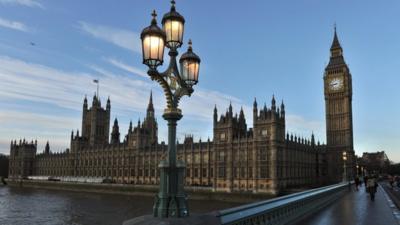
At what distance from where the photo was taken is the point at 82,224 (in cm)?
4272

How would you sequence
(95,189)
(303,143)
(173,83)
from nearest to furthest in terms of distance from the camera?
1. (173,83)
2. (303,143)
3. (95,189)

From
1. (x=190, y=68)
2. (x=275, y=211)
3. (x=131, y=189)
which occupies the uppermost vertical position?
(x=190, y=68)

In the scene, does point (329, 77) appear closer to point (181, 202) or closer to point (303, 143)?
point (303, 143)

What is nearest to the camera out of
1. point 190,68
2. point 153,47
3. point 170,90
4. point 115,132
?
point 153,47

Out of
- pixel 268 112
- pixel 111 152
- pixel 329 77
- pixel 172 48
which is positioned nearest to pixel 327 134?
pixel 329 77

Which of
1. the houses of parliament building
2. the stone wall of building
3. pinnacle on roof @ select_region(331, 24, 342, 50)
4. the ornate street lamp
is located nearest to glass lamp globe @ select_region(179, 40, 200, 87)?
the ornate street lamp

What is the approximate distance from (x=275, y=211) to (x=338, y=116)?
319 ft

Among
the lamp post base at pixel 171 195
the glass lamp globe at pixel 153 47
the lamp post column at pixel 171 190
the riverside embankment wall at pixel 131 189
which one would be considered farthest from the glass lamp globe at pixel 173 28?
the riverside embankment wall at pixel 131 189

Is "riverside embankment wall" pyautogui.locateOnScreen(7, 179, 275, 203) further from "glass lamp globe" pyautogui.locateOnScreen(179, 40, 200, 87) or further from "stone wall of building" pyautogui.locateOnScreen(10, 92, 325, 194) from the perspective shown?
"glass lamp globe" pyautogui.locateOnScreen(179, 40, 200, 87)

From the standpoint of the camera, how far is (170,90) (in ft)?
31.0

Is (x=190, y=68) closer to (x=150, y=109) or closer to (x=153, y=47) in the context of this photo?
(x=153, y=47)

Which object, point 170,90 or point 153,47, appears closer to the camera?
point 153,47

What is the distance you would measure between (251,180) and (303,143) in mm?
19890

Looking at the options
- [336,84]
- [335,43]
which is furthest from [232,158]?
[335,43]
